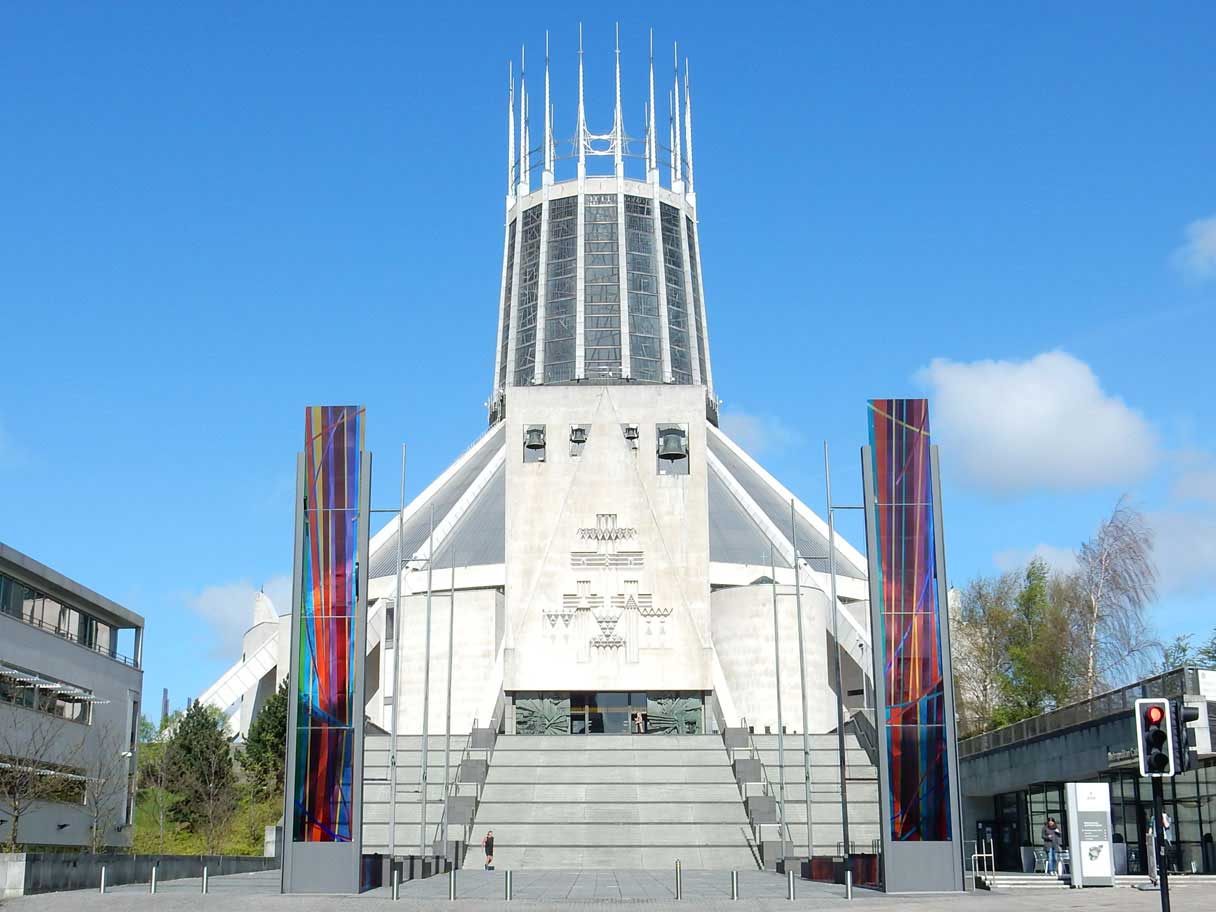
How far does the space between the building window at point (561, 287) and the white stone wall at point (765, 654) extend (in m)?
23.6

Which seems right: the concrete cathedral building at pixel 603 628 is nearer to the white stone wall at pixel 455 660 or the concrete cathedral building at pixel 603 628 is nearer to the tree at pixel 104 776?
the white stone wall at pixel 455 660

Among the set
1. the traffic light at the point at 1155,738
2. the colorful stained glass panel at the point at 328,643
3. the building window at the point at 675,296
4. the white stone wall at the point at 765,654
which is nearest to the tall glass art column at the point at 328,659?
the colorful stained glass panel at the point at 328,643

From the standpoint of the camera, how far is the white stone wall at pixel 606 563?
129ft

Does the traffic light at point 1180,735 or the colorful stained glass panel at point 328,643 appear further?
the colorful stained glass panel at point 328,643

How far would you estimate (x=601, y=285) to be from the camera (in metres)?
67.6

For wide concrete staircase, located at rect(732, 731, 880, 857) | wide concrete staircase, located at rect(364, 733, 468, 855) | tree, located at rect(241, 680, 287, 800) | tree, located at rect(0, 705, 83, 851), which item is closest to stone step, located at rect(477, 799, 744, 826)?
wide concrete staircase, located at rect(732, 731, 880, 857)

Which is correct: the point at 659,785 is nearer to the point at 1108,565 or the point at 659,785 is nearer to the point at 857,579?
the point at 1108,565

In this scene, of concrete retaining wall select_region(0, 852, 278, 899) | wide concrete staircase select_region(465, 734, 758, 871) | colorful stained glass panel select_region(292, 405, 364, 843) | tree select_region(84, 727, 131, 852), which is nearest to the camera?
concrete retaining wall select_region(0, 852, 278, 899)

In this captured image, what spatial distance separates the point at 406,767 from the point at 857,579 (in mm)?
22366

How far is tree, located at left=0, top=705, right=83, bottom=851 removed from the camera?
28000mm

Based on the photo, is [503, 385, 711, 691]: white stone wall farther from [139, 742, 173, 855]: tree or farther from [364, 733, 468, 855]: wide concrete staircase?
[139, 742, 173, 855]: tree

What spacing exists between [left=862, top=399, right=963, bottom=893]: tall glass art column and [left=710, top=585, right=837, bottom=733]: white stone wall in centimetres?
2092

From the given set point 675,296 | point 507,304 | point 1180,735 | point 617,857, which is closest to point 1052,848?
point 617,857

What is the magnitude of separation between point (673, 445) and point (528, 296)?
95.5 ft
